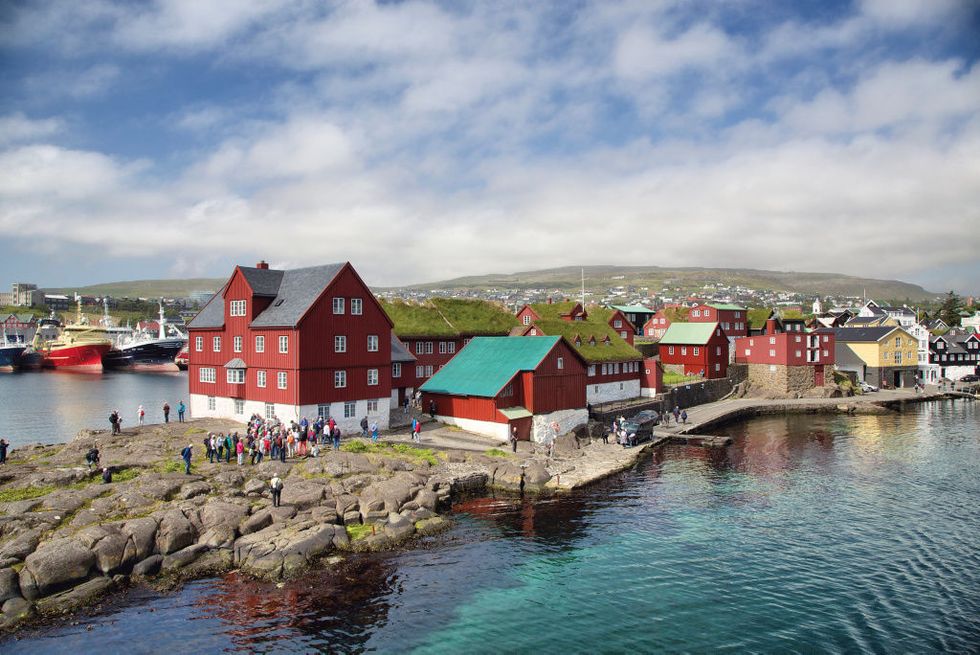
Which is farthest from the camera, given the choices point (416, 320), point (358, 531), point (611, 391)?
point (416, 320)

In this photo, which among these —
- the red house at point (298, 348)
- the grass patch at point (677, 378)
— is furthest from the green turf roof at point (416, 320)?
the grass patch at point (677, 378)

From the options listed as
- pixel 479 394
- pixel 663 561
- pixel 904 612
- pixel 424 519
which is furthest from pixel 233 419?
pixel 904 612

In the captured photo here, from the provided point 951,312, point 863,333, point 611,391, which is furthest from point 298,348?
point 951,312

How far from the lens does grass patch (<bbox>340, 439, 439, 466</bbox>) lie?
138 feet

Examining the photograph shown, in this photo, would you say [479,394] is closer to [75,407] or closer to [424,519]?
[424,519]

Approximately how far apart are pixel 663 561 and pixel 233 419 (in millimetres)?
37540

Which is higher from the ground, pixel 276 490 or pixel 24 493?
pixel 24 493

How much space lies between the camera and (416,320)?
7231 centimetres

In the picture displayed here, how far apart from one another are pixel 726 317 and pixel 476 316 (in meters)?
52.8

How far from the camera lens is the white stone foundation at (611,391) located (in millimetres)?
67500

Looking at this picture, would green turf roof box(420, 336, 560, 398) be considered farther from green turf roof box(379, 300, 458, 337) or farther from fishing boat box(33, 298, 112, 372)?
fishing boat box(33, 298, 112, 372)

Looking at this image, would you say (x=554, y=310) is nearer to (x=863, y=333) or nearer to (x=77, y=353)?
(x=863, y=333)

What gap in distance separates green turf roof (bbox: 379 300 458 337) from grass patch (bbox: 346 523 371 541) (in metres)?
37.5

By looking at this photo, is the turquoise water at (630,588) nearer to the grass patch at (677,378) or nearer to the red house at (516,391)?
the red house at (516,391)
